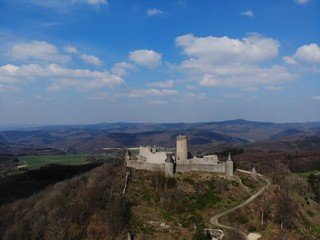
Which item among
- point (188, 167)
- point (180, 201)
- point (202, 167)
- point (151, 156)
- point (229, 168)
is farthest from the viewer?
point (151, 156)

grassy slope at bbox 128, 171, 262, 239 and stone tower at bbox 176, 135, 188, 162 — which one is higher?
stone tower at bbox 176, 135, 188, 162

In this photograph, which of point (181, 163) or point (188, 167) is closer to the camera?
point (188, 167)

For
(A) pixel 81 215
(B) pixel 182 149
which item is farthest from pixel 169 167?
(A) pixel 81 215

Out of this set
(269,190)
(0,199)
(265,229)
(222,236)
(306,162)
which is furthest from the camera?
(306,162)

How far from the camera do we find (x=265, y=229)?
61.7 metres

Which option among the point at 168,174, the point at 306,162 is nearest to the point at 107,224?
the point at 168,174

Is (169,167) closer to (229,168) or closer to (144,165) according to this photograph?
(144,165)

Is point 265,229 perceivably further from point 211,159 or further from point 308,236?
point 211,159

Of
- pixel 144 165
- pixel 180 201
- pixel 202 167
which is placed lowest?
pixel 180 201

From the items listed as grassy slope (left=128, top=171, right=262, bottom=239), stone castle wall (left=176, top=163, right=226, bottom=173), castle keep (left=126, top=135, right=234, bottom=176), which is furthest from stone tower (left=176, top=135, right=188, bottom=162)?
grassy slope (left=128, top=171, right=262, bottom=239)

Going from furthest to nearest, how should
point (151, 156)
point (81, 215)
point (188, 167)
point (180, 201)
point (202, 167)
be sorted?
1. point (151, 156)
2. point (202, 167)
3. point (188, 167)
4. point (81, 215)
5. point (180, 201)

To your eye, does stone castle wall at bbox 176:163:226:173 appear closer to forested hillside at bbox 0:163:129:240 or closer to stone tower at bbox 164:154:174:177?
stone tower at bbox 164:154:174:177

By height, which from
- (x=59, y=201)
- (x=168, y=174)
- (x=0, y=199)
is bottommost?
(x=0, y=199)

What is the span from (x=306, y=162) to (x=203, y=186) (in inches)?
4350
